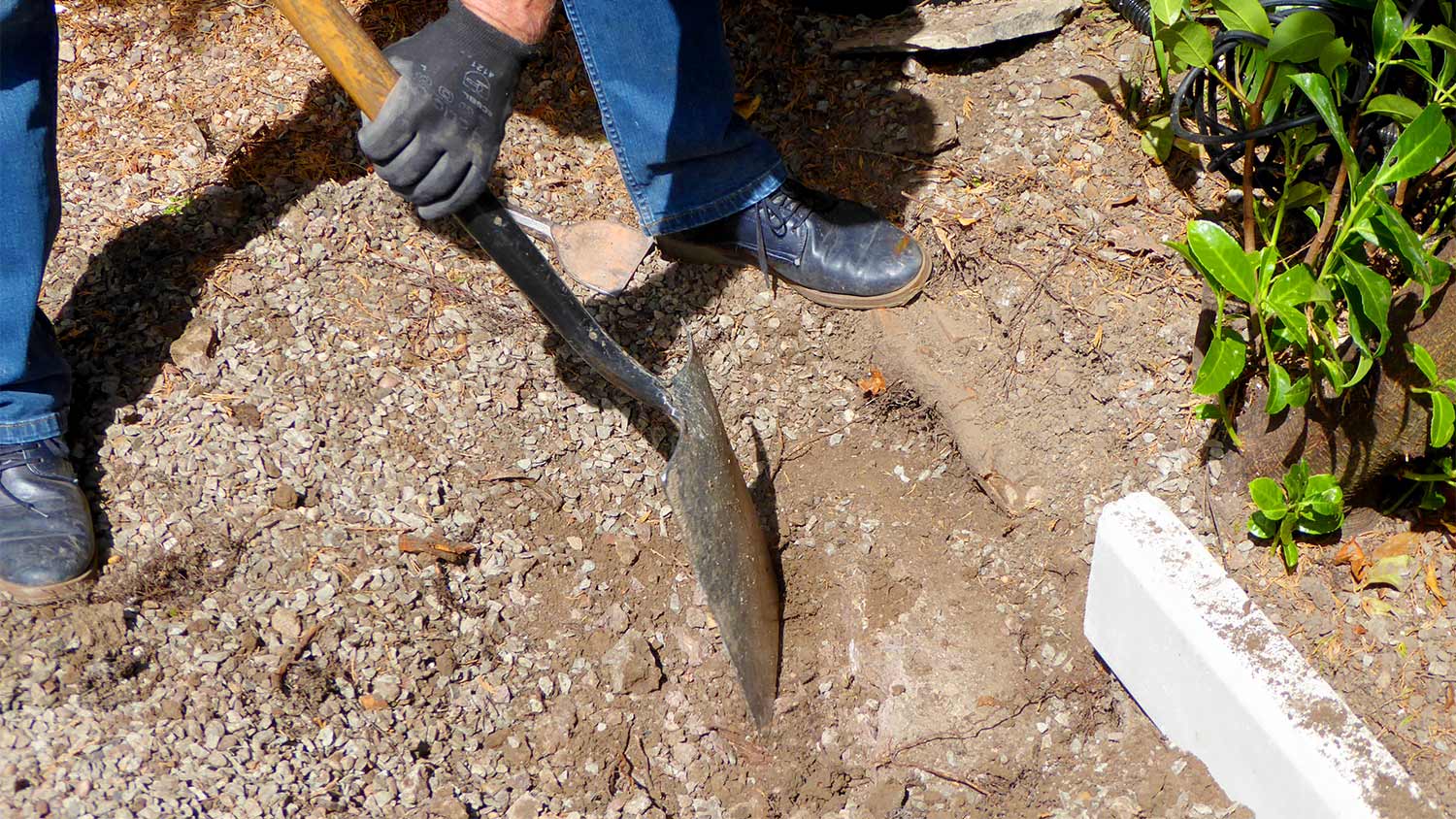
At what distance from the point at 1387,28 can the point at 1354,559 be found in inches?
39.3

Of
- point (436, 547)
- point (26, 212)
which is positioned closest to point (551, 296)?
point (436, 547)

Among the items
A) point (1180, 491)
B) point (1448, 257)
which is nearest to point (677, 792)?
point (1180, 491)

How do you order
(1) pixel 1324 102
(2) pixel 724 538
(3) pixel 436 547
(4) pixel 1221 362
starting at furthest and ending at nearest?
(3) pixel 436 547
(2) pixel 724 538
(4) pixel 1221 362
(1) pixel 1324 102

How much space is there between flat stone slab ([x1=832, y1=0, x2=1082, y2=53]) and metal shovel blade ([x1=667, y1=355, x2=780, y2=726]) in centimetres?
130

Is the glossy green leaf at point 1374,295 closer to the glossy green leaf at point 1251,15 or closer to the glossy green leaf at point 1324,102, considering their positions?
the glossy green leaf at point 1324,102

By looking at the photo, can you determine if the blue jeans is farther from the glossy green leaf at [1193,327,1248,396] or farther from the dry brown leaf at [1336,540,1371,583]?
the dry brown leaf at [1336,540,1371,583]

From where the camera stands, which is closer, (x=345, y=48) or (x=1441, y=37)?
(x=1441, y=37)

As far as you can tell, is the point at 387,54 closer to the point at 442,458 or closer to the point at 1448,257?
the point at 442,458

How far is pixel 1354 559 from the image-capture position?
2018 millimetres

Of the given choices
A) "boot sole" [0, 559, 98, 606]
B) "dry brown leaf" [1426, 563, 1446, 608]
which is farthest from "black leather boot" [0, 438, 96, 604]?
"dry brown leaf" [1426, 563, 1446, 608]

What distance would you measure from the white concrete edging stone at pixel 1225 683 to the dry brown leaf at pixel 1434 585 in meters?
0.38

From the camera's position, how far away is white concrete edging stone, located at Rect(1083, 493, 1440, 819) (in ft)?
5.54

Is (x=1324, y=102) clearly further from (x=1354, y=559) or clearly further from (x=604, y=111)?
(x=604, y=111)

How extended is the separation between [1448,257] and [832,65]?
5.72 ft
